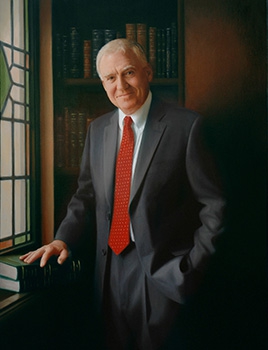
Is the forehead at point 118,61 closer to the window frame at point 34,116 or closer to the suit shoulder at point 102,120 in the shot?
the suit shoulder at point 102,120

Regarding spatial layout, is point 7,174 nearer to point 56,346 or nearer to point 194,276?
point 56,346

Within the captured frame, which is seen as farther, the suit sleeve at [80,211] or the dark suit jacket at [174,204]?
the suit sleeve at [80,211]

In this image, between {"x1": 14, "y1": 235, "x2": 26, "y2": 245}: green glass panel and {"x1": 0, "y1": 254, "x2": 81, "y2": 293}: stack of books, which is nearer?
{"x1": 0, "y1": 254, "x2": 81, "y2": 293}: stack of books

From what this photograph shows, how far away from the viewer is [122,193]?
1.70 meters

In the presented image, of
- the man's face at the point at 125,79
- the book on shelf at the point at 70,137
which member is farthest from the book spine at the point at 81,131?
the man's face at the point at 125,79

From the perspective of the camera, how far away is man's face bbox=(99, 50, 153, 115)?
5.50 feet

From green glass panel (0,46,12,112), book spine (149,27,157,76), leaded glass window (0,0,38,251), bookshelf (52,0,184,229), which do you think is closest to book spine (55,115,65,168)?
bookshelf (52,0,184,229)

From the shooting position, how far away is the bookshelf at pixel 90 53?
5.69ft

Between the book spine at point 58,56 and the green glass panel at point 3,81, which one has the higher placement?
the book spine at point 58,56

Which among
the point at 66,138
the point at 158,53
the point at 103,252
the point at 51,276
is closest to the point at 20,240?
the point at 51,276

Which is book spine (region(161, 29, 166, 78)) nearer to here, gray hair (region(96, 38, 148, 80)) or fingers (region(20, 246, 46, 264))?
gray hair (region(96, 38, 148, 80))

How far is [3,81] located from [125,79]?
1.65 ft

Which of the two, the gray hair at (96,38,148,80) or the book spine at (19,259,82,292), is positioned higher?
the gray hair at (96,38,148,80)

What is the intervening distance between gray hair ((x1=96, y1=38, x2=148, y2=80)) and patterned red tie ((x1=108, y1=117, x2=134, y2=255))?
0.26 metres
